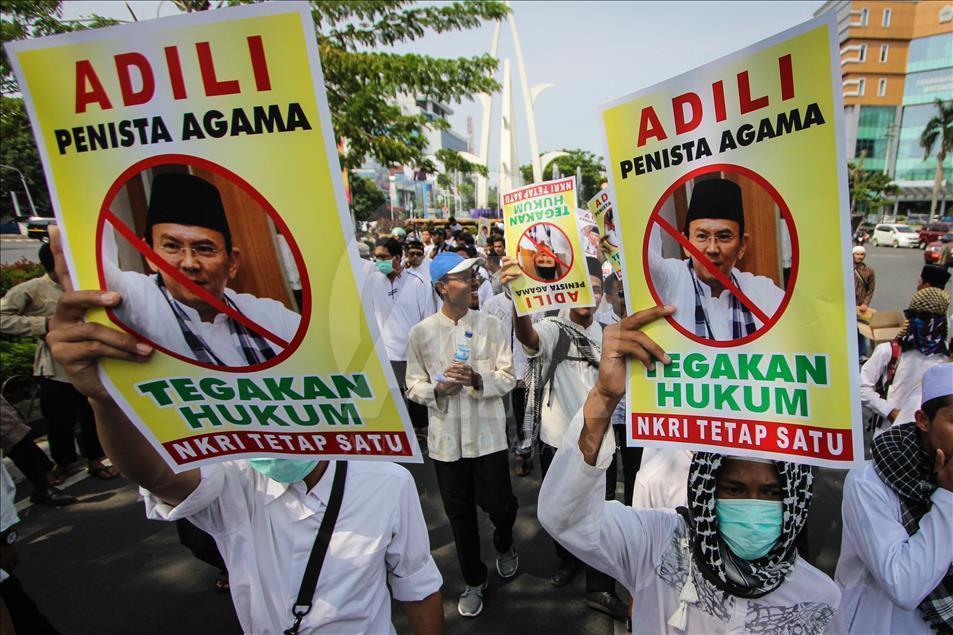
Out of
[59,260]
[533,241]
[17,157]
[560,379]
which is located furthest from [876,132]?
[59,260]

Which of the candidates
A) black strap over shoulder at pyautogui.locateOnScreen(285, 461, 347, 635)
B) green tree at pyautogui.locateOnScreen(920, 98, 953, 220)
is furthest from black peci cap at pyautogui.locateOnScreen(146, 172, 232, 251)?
green tree at pyautogui.locateOnScreen(920, 98, 953, 220)

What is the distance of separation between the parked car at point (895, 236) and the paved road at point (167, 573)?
33529 millimetres

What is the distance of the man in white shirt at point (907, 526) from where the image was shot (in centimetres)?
142

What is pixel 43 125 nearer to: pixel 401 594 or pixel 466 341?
pixel 401 594

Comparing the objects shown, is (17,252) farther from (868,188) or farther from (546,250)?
(868,188)

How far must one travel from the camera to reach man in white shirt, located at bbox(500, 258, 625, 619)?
314cm

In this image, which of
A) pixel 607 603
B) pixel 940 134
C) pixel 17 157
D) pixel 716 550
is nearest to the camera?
pixel 716 550

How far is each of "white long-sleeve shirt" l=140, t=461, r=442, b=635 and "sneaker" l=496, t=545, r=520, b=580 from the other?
74.1 inches

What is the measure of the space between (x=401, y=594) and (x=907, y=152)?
71.9 m

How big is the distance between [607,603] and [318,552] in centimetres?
211

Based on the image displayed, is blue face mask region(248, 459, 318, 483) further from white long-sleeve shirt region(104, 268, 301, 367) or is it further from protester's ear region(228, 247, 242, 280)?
protester's ear region(228, 247, 242, 280)

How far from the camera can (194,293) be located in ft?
3.73

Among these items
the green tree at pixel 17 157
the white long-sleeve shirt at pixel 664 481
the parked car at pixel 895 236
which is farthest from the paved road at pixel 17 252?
the parked car at pixel 895 236

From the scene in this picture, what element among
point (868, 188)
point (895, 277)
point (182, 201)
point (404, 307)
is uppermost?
point (868, 188)
